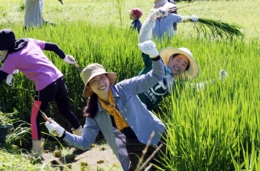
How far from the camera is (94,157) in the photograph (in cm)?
399

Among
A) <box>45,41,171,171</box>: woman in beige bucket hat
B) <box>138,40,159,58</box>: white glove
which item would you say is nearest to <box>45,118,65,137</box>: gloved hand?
<box>45,41,171,171</box>: woman in beige bucket hat

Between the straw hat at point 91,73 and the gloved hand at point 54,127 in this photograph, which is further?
the straw hat at point 91,73

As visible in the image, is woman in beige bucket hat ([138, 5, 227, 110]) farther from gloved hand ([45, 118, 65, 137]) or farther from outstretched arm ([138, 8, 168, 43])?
gloved hand ([45, 118, 65, 137])

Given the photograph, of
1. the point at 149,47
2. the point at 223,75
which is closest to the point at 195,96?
the point at 149,47

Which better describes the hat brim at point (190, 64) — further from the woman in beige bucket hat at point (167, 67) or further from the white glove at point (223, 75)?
the white glove at point (223, 75)

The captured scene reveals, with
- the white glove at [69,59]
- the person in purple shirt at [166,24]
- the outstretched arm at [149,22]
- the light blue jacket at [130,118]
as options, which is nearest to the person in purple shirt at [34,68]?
the white glove at [69,59]

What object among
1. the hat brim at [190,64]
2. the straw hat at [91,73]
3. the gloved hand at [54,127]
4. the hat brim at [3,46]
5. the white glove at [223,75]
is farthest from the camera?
the hat brim at [3,46]

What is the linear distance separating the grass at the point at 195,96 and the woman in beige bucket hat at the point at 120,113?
0.56 ft

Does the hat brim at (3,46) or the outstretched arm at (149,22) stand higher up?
the outstretched arm at (149,22)

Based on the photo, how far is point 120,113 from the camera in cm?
291

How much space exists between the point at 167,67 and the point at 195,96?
1.85 feet

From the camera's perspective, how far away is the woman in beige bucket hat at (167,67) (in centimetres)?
324

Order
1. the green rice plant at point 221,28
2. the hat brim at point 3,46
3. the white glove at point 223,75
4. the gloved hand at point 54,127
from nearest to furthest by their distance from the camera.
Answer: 1. the gloved hand at point 54,127
2. the white glove at point 223,75
3. the hat brim at point 3,46
4. the green rice plant at point 221,28

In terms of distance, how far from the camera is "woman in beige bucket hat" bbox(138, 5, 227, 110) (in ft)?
10.6
